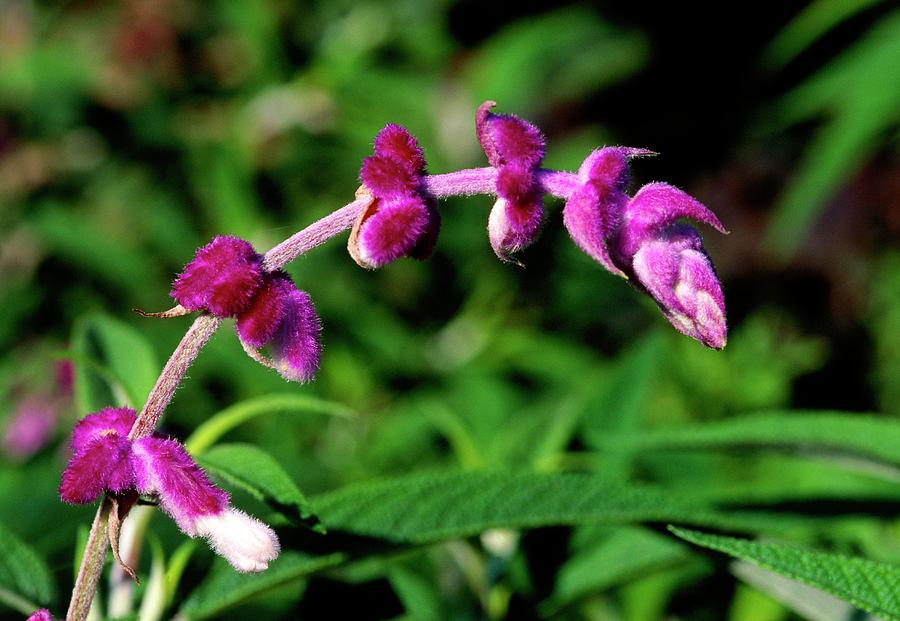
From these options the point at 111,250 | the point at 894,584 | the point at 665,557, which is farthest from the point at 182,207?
the point at 894,584

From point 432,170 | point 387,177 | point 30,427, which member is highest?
point 432,170

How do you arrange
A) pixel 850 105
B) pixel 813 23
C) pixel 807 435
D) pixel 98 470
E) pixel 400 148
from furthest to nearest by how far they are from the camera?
pixel 813 23, pixel 850 105, pixel 807 435, pixel 400 148, pixel 98 470

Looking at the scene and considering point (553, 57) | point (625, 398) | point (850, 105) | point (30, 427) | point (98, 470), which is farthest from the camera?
point (553, 57)

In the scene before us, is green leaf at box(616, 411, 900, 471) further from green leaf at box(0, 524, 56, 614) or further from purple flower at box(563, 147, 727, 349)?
green leaf at box(0, 524, 56, 614)

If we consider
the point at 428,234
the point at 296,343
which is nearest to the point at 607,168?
the point at 428,234

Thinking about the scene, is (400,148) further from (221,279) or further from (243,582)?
(243,582)

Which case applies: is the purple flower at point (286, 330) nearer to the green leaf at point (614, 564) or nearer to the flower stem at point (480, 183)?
the flower stem at point (480, 183)

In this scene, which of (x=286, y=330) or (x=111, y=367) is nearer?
(x=286, y=330)

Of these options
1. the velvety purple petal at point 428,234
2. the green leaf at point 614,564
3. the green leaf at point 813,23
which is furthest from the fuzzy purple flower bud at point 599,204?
the green leaf at point 813,23
